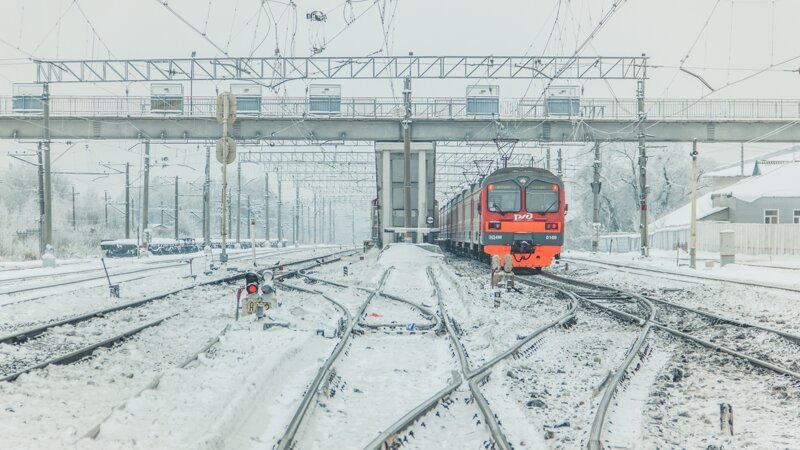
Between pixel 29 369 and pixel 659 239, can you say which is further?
pixel 659 239

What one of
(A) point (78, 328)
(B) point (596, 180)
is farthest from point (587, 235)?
(A) point (78, 328)

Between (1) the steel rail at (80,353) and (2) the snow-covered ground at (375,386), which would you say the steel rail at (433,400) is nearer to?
(2) the snow-covered ground at (375,386)

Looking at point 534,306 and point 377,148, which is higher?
point 377,148

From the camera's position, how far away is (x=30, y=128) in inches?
1460

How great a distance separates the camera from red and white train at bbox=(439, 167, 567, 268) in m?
24.3

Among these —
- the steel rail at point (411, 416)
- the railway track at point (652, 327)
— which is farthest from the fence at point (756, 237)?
the steel rail at point (411, 416)

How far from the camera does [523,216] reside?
24.5 meters

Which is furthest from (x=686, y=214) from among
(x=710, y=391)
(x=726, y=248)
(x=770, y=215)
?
(x=710, y=391)

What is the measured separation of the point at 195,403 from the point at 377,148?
33031 millimetres

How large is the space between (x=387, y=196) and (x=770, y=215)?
26.4m

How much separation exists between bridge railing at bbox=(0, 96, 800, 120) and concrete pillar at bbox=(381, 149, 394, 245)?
2.58 m

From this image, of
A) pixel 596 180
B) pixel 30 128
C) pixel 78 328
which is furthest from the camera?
pixel 596 180

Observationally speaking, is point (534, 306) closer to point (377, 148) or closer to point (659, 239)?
point (377, 148)

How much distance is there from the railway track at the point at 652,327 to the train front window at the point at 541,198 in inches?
195
